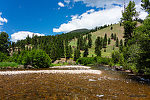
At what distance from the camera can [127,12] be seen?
28.1 metres

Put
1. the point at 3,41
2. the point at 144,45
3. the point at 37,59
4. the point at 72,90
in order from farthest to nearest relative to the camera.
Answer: the point at 3,41
the point at 37,59
the point at 144,45
the point at 72,90

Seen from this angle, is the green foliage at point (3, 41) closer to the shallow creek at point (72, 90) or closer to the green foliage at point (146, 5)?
the shallow creek at point (72, 90)

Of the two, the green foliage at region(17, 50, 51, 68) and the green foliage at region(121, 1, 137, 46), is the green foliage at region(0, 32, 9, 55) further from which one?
the green foliage at region(121, 1, 137, 46)

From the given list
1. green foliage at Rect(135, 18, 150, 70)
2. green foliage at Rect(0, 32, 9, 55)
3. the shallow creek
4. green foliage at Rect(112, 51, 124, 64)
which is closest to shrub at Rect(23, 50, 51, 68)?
the shallow creek

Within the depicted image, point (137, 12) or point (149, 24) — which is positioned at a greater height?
point (137, 12)

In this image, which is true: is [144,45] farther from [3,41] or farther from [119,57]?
[3,41]

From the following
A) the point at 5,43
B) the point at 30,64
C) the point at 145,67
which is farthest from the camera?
the point at 5,43

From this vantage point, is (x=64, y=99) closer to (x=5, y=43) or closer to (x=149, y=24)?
(x=149, y=24)

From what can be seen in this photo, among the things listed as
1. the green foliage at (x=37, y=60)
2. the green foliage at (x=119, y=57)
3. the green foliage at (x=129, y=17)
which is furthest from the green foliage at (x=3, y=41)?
the green foliage at (x=129, y=17)

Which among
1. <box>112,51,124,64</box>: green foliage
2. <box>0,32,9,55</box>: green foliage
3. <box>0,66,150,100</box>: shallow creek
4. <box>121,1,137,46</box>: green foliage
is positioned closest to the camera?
<box>0,66,150,100</box>: shallow creek

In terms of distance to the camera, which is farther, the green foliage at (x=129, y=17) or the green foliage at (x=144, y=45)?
the green foliage at (x=129, y=17)

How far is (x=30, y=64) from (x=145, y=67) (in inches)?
1168

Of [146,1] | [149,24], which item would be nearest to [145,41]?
[149,24]

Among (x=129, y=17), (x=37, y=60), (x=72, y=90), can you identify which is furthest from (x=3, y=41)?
(x=72, y=90)
